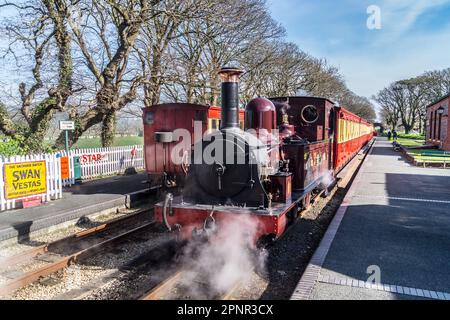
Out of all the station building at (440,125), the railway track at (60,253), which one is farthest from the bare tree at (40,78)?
the station building at (440,125)

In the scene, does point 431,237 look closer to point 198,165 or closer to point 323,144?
point 323,144

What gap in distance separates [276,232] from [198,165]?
1.68m

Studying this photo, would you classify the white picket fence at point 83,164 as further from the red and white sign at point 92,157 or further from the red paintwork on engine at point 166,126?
the red paintwork on engine at point 166,126

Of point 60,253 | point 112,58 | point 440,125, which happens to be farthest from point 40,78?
point 440,125

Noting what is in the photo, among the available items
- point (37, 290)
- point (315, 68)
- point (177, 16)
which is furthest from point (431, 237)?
point (315, 68)

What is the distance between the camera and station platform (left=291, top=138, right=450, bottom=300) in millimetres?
4121

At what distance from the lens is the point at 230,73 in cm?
527

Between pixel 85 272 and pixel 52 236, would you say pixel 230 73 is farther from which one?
pixel 52 236

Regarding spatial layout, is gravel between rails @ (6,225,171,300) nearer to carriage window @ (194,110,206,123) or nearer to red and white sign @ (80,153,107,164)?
carriage window @ (194,110,206,123)

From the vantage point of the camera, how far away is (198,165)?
5.71 m

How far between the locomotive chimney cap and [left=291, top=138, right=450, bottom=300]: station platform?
2.87 meters

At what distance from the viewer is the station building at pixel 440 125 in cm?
2511

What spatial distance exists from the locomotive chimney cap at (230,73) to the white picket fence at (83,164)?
6.10m

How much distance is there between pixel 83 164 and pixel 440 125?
27649 millimetres
